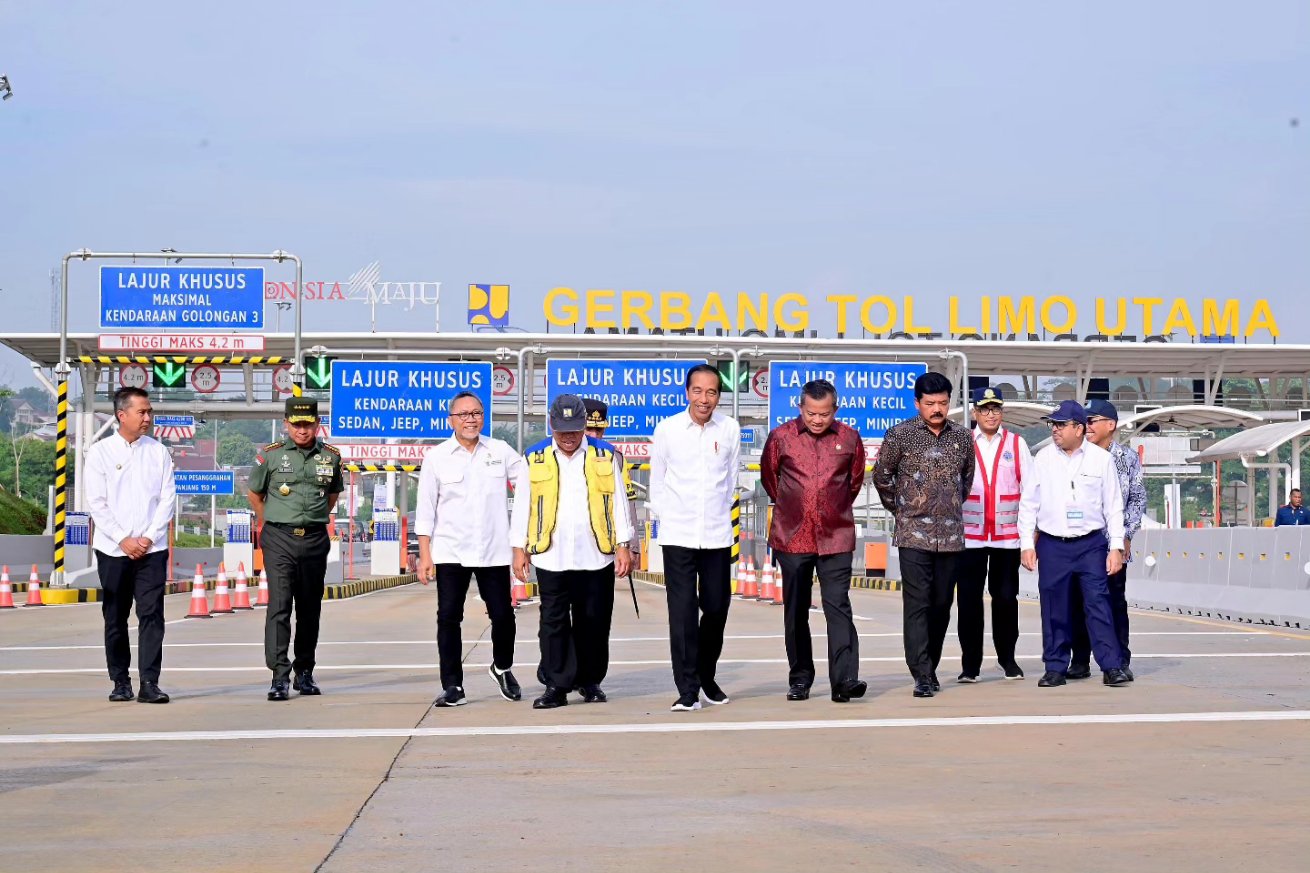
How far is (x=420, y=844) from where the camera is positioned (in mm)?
5602

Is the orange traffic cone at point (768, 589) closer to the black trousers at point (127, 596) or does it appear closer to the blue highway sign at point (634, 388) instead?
the blue highway sign at point (634, 388)

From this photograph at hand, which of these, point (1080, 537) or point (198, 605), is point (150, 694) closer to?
point (1080, 537)

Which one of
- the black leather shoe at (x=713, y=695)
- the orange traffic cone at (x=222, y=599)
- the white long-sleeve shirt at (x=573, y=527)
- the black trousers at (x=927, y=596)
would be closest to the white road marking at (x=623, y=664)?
the black trousers at (x=927, y=596)

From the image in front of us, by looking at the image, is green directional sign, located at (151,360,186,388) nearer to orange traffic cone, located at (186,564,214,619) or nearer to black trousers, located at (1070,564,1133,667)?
orange traffic cone, located at (186,564,214,619)

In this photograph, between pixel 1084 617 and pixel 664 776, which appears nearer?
pixel 664 776

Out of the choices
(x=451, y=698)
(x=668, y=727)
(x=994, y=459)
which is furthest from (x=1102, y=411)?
(x=451, y=698)

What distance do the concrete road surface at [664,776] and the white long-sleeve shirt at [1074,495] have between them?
3.14 feet

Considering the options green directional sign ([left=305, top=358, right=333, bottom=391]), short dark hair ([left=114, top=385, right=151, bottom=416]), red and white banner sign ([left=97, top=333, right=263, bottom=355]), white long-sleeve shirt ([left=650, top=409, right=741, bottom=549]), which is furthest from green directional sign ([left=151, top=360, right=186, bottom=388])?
white long-sleeve shirt ([left=650, top=409, right=741, bottom=549])

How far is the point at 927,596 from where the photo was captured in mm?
10609

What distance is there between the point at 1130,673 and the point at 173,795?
6367mm

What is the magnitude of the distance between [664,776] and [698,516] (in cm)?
294

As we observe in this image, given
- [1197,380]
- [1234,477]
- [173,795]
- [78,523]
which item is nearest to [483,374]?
[78,523]

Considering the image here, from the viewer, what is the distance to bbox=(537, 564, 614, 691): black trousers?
1006 centimetres

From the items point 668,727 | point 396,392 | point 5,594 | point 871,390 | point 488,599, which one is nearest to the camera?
point 668,727
